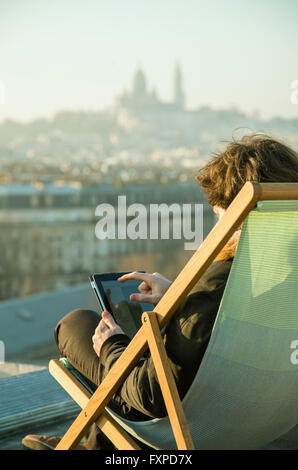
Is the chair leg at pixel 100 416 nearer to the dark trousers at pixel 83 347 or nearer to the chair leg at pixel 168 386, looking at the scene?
the dark trousers at pixel 83 347

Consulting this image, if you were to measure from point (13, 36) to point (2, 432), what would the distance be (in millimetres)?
140695

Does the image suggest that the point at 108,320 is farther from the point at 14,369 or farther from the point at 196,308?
the point at 14,369

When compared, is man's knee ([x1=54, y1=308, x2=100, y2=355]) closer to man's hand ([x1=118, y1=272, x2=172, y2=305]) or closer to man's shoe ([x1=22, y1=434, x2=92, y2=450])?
man's hand ([x1=118, y1=272, x2=172, y2=305])

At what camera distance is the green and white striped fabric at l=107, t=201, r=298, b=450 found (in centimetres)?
133

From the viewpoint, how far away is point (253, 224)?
52.0 inches

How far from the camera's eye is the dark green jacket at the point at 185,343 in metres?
1.43

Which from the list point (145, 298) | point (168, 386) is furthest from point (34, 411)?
point (168, 386)

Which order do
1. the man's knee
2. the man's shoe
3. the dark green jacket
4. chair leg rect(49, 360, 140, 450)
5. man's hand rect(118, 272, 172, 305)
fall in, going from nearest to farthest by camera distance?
1. the dark green jacket
2. chair leg rect(49, 360, 140, 450)
3. man's hand rect(118, 272, 172, 305)
4. the man's knee
5. the man's shoe

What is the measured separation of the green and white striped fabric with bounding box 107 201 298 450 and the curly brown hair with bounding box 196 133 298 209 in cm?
19

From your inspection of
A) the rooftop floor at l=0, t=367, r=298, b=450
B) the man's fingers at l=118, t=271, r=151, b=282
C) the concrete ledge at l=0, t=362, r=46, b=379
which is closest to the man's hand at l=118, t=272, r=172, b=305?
the man's fingers at l=118, t=271, r=151, b=282

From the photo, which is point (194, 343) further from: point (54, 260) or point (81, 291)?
point (54, 260)

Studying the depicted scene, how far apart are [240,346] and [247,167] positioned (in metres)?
0.38

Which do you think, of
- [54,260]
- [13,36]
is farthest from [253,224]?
[13,36]

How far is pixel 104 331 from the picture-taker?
1.64 metres
